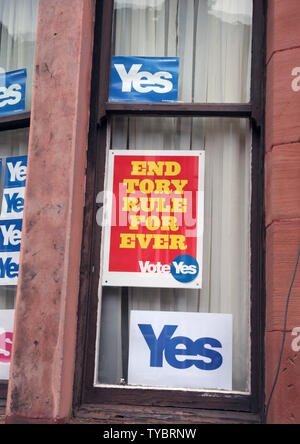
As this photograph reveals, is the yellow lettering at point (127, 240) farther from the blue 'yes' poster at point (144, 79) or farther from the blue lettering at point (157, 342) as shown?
the blue 'yes' poster at point (144, 79)

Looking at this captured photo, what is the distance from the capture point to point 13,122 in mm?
4914

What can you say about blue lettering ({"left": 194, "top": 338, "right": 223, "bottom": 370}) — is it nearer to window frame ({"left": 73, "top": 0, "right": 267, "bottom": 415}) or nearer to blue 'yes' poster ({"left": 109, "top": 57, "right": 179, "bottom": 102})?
window frame ({"left": 73, "top": 0, "right": 267, "bottom": 415})

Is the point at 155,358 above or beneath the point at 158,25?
beneath

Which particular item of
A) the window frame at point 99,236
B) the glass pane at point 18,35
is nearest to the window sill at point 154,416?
the window frame at point 99,236

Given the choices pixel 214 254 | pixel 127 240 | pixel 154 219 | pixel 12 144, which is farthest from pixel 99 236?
pixel 12 144

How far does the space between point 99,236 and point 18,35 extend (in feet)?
6.62

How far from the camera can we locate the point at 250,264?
4.31 m

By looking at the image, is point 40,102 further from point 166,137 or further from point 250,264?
point 250,264

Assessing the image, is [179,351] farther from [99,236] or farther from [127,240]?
[99,236]

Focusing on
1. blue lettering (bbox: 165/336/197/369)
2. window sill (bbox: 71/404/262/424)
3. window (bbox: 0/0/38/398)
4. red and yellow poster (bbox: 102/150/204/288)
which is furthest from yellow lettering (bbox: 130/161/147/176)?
window sill (bbox: 71/404/262/424)

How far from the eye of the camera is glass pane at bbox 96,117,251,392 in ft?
14.1

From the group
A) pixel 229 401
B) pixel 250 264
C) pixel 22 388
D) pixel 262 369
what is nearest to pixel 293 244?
pixel 250 264

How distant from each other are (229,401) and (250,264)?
961 mm
